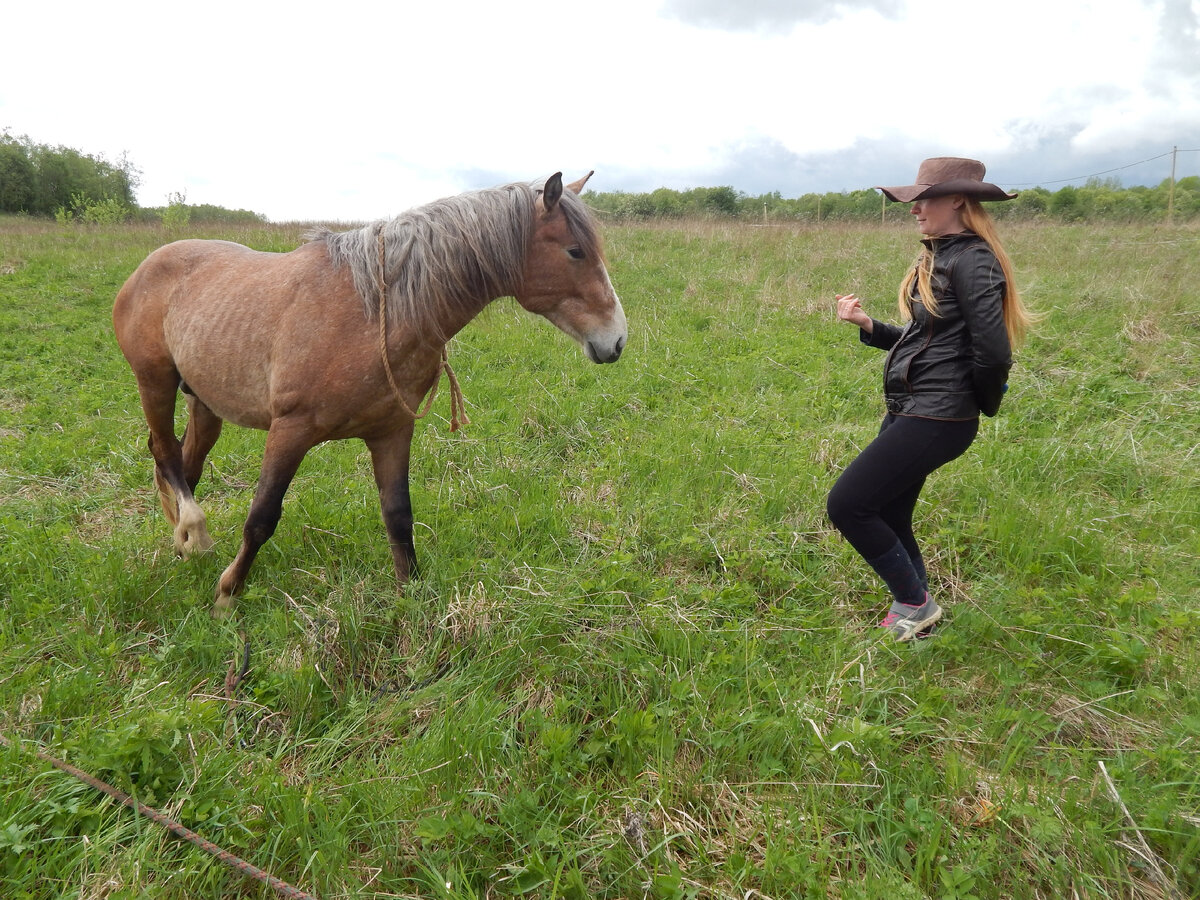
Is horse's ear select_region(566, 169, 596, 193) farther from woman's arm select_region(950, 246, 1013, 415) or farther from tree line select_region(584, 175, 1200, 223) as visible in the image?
tree line select_region(584, 175, 1200, 223)

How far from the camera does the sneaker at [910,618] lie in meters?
2.80

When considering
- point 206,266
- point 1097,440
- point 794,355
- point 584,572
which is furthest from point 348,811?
point 794,355

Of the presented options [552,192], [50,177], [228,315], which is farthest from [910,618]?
[50,177]

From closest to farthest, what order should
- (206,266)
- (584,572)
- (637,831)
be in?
1. (637,831)
2. (584,572)
3. (206,266)

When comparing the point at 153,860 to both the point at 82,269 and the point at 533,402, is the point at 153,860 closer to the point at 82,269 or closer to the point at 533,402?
the point at 533,402

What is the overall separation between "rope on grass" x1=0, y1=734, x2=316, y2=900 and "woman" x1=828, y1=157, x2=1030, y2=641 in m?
2.35

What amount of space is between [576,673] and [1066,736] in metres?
1.90

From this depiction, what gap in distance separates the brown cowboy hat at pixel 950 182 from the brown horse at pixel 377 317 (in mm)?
1376

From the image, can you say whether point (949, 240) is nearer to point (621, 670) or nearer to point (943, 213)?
point (943, 213)

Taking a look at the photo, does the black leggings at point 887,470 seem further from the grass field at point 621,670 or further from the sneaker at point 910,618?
the grass field at point 621,670

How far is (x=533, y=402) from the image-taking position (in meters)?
5.89

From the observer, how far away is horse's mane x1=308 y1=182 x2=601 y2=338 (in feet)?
9.29

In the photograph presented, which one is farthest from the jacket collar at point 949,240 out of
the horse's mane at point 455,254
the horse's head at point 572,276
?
the horse's mane at point 455,254

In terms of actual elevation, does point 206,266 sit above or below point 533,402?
above
